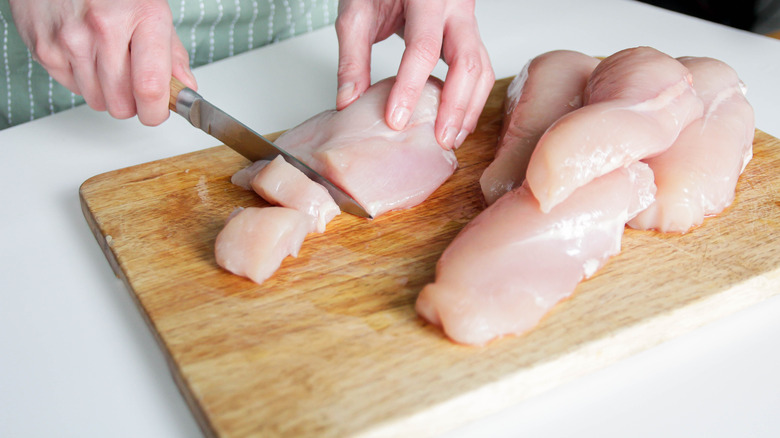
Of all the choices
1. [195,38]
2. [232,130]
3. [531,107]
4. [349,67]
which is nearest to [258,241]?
[232,130]

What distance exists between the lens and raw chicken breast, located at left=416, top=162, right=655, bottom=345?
5.11 feet

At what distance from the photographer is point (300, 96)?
2797mm

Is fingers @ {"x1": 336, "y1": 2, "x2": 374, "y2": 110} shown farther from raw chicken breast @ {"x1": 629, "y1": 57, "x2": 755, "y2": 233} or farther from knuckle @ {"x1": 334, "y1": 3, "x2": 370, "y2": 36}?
raw chicken breast @ {"x1": 629, "y1": 57, "x2": 755, "y2": 233}

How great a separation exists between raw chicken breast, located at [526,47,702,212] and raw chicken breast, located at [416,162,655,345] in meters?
0.05

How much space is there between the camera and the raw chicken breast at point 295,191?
6.29ft

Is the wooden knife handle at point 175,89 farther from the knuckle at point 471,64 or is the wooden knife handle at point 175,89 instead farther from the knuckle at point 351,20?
the knuckle at point 471,64

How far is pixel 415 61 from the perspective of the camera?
2170mm

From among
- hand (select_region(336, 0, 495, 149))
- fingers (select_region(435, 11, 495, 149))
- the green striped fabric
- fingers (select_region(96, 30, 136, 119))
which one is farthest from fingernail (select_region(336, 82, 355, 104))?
the green striped fabric

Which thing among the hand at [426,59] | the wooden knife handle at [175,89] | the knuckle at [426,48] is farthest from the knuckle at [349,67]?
the wooden knife handle at [175,89]

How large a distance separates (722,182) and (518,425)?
103cm

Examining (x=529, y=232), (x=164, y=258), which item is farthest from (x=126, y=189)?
(x=529, y=232)

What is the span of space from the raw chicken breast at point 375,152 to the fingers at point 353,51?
0.05 m

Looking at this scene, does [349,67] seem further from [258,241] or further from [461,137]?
[258,241]

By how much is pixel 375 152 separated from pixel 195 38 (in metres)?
1.34
